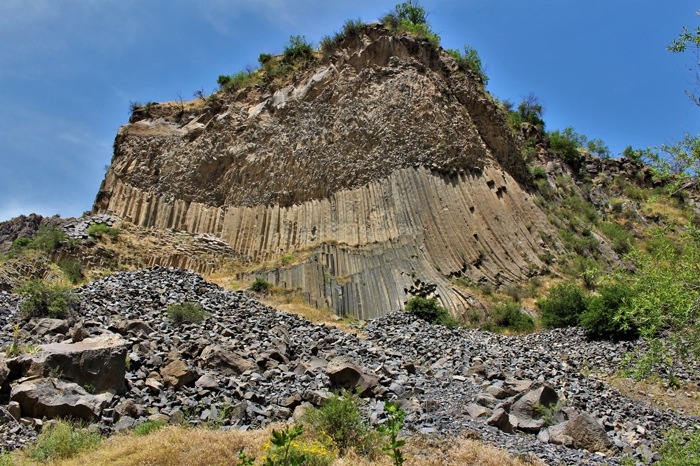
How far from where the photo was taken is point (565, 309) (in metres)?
16.7

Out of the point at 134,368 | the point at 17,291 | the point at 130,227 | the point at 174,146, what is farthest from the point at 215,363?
the point at 174,146

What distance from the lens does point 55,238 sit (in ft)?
70.4

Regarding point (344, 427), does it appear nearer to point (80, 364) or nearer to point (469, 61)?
point (80, 364)

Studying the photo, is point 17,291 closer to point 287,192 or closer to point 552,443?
point 552,443

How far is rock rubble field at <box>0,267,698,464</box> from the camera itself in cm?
695

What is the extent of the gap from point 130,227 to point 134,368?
1968cm

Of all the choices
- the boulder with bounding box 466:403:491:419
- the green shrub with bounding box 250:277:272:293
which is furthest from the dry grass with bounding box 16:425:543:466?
the green shrub with bounding box 250:277:272:293

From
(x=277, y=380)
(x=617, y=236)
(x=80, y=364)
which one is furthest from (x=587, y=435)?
(x=617, y=236)

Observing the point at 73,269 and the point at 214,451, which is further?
the point at 73,269

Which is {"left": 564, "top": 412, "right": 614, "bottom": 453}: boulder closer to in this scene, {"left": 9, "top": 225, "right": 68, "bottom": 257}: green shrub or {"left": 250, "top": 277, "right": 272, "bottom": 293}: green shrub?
{"left": 250, "top": 277, "right": 272, "bottom": 293}: green shrub

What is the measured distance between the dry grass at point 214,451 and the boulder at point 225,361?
2.42m

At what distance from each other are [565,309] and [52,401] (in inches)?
588

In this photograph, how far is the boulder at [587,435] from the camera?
6980mm

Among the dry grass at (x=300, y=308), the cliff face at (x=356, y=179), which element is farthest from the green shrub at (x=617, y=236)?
the dry grass at (x=300, y=308)
